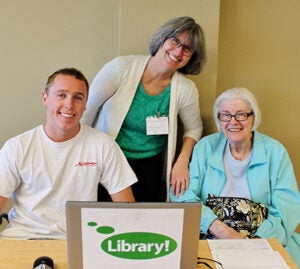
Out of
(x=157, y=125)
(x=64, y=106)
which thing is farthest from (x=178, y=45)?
(x=64, y=106)

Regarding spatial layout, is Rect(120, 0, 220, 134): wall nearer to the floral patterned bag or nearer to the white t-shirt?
the white t-shirt

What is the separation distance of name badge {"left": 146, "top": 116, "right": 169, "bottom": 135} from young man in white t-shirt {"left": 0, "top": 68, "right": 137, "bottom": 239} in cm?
45

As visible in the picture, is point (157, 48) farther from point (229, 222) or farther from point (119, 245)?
point (119, 245)

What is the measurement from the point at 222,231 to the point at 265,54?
1.37m

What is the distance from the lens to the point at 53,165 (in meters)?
1.71

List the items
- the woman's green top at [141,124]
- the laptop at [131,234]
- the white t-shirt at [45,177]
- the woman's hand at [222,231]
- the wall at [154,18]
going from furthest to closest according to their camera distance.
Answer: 1. the wall at [154,18]
2. the woman's green top at [141,124]
3. the woman's hand at [222,231]
4. the white t-shirt at [45,177]
5. the laptop at [131,234]

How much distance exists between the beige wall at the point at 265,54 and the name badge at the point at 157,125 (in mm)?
653

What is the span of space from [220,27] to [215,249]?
1.67 m

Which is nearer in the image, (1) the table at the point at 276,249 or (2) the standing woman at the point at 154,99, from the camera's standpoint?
(1) the table at the point at 276,249

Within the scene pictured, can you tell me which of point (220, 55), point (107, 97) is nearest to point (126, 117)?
point (107, 97)

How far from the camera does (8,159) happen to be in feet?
5.46

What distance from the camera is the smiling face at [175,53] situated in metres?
1.98

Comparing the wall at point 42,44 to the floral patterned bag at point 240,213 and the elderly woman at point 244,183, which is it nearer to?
the elderly woman at point 244,183

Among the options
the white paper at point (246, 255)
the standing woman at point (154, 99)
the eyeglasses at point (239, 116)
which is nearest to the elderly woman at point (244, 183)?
the eyeglasses at point (239, 116)
